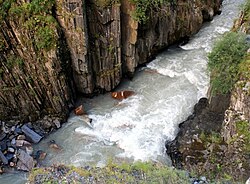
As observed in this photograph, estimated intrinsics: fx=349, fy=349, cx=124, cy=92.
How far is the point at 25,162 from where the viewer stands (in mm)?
15977

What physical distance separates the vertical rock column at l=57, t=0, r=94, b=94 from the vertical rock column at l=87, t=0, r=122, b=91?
525 millimetres

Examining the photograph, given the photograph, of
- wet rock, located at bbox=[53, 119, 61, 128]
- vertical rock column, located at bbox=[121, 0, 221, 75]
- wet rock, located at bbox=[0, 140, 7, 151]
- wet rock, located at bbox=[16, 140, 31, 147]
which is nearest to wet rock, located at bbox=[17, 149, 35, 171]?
wet rock, located at bbox=[16, 140, 31, 147]

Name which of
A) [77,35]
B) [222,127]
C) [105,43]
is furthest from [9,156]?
[222,127]

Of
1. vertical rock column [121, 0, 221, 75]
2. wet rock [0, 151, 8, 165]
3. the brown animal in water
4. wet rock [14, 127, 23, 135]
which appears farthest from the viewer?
the brown animal in water

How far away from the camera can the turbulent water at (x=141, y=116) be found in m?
16.5

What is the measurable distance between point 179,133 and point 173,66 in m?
5.31

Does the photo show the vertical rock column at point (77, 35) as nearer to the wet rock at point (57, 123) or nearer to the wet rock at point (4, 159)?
the wet rock at point (57, 123)

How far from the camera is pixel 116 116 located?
18.3 meters

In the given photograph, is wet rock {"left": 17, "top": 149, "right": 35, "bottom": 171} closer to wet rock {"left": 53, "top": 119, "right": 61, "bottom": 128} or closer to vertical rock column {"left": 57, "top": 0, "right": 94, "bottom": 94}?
wet rock {"left": 53, "top": 119, "right": 61, "bottom": 128}

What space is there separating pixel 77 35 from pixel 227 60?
7362 millimetres

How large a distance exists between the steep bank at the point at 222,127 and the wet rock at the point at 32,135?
6447mm

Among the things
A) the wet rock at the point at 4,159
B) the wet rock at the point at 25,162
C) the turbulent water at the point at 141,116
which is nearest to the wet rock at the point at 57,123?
the turbulent water at the point at 141,116

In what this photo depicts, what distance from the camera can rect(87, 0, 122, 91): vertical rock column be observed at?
17.9m

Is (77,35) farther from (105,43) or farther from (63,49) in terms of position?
(105,43)
